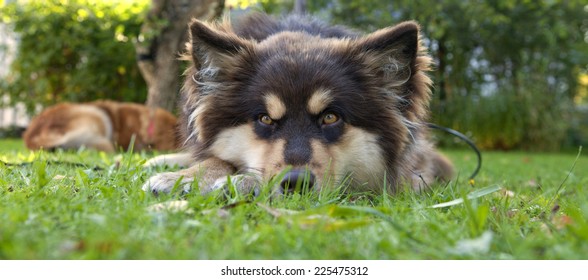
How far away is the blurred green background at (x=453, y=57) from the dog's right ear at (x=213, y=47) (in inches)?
256

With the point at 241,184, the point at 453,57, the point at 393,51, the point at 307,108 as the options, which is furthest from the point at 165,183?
the point at 453,57

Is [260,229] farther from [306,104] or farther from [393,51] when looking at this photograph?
[393,51]

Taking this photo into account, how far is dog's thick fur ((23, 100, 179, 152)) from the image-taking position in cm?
769

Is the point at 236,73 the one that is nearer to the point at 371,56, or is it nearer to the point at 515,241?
the point at 371,56

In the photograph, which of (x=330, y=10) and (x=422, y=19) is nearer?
(x=422, y=19)

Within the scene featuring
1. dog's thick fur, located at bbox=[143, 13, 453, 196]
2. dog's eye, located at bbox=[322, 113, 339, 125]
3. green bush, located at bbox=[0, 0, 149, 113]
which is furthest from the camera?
green bush, located at bbox=[0, 0, 149, 113]

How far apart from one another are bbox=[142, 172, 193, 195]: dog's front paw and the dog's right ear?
0.87m

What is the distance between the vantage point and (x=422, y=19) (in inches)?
389

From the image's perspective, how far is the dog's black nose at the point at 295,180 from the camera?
265 cm

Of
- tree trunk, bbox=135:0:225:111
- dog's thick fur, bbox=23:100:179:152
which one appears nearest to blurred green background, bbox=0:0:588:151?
tree trunk, bbox=135:0:225:111

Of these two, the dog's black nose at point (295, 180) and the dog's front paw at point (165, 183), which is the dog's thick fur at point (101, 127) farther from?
the dog's black nose at point (295, 180)

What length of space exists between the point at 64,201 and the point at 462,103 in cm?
1146

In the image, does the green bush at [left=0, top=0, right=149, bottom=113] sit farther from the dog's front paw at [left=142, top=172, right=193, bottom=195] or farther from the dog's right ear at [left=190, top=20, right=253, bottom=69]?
the dog's front paw at [left=142, top=172, right=193, bottom=195]
